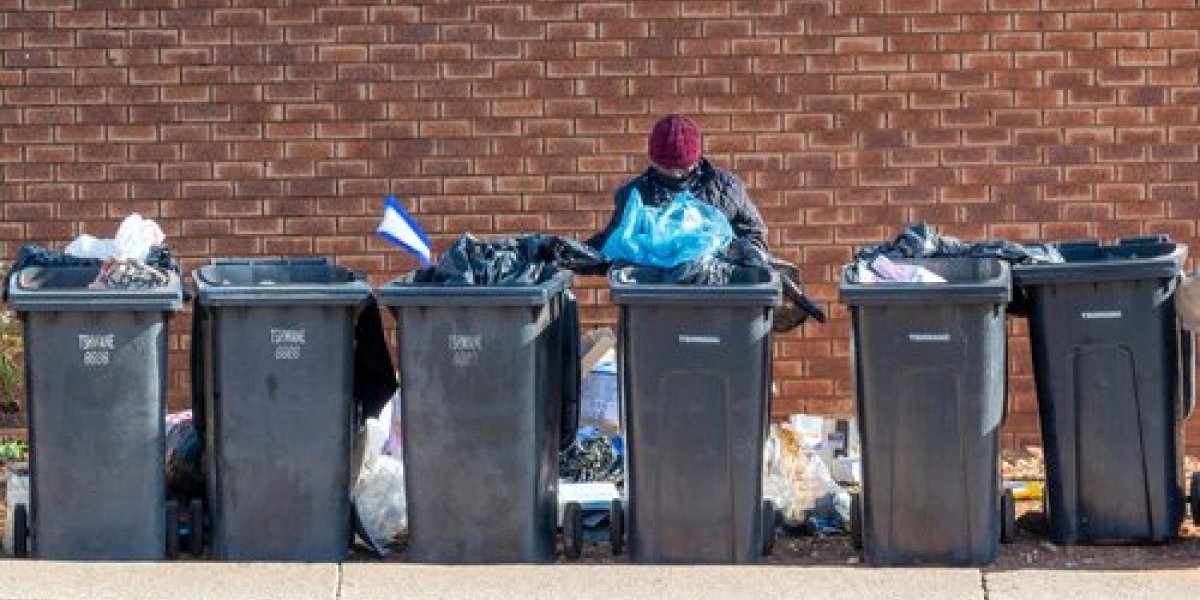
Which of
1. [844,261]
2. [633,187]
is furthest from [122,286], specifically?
[844,261]

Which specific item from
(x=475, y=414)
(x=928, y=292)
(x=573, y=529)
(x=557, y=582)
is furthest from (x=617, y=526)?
(x=928, y=292)

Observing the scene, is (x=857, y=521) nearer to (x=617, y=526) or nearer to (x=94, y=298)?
(x=617, y=526)

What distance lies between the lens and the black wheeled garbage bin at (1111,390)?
8.04 m

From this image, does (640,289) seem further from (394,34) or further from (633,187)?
(394,34)

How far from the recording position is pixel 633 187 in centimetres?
881

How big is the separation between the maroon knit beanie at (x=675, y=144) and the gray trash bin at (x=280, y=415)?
136 centimetres

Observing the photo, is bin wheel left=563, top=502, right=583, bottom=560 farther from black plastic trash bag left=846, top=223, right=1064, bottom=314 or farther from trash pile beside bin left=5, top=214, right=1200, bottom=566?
black plastic trash bag left=846, top=223, right=1064, bottom=314

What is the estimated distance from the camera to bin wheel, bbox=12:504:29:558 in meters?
8.16

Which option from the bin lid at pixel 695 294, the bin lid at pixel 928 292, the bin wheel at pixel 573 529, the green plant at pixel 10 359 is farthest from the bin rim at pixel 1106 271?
the green plant at pixel 10 359

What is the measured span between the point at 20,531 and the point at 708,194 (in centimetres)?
276

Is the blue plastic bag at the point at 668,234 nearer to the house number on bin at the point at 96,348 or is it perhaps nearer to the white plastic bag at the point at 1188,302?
the white plastic bag at the point at 1188,302

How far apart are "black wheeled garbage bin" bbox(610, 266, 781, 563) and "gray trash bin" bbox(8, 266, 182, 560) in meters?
1.60

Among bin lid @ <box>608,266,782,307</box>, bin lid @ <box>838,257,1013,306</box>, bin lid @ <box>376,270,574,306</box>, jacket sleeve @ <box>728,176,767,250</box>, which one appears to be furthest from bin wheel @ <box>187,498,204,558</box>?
bin lid @ <box>838,257,1013,306</box>

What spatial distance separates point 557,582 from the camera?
7742 mm
